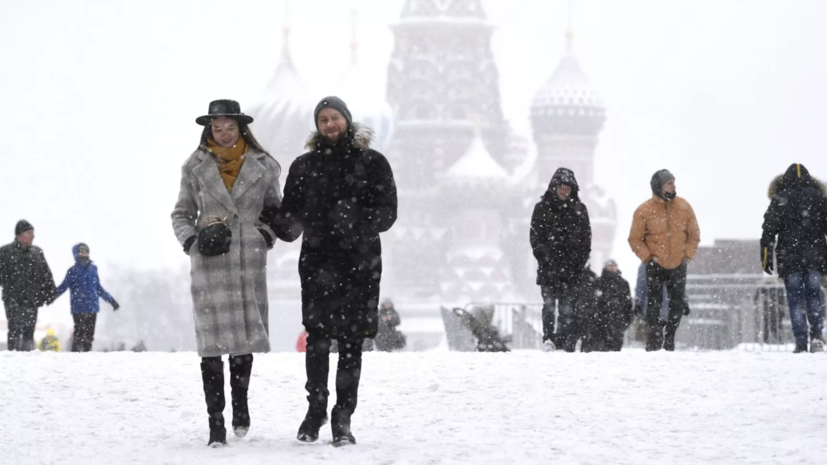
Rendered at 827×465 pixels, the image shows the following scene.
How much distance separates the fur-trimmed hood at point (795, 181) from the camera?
10.6 metres

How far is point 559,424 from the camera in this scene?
6871 millimetres

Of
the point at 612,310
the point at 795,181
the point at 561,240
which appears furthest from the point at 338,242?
the point at 612,310

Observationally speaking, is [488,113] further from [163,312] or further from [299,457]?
[299,457]

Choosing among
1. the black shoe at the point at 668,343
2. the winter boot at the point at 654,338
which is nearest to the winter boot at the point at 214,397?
the winter boot at the point at 654,338

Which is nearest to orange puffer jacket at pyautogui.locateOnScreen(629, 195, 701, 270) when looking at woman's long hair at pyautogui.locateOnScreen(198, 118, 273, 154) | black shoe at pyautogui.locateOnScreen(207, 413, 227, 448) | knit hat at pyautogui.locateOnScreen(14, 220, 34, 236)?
woman's long hair at pyautogui.locateOnScreen(198, 118, 273, 154)

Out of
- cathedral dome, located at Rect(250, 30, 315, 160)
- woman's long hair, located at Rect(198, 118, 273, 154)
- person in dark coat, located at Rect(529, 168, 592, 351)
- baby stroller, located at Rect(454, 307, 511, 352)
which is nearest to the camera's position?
woman's long hair, located at Rect(198, 118, 273, 154)

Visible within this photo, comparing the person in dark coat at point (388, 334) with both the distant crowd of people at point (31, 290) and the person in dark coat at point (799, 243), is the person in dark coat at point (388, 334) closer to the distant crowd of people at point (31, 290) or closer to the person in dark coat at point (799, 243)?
the distant crowd of people at point (31, 290)

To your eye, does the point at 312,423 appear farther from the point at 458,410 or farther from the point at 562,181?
the point at 562,181

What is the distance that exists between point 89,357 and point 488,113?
8850 centimetres

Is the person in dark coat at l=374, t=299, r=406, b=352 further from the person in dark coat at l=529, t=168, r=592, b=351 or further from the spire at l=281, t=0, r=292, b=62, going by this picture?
the spire at l=281, t=0, r=292, b=62

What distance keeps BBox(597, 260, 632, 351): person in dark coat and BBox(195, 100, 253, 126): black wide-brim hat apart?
6.52m

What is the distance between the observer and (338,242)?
605cm

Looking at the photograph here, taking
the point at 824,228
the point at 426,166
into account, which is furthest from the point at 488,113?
the point at 824,228

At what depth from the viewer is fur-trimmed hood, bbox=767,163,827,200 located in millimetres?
10633
